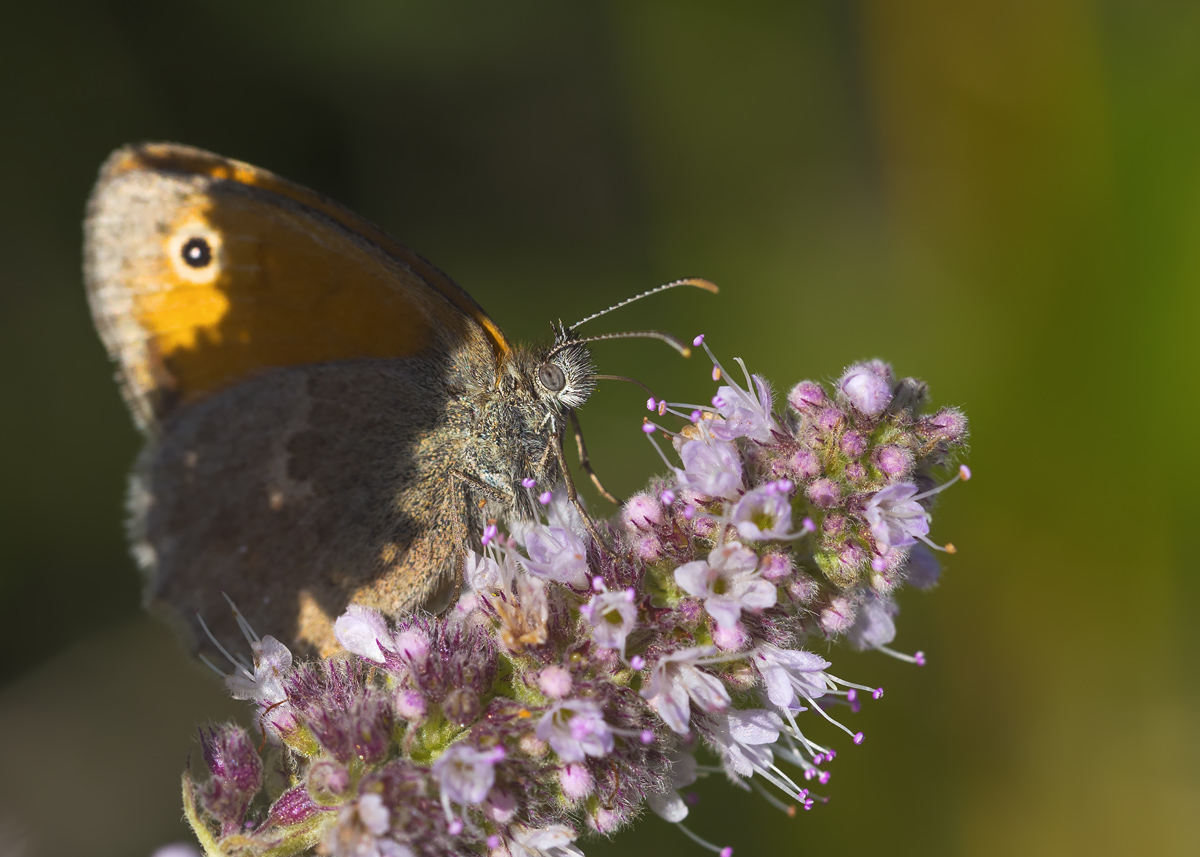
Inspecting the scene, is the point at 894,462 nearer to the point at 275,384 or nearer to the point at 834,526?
the point at 834,526

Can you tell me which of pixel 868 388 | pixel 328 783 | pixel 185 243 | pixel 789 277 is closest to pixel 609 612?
pixel 328 783

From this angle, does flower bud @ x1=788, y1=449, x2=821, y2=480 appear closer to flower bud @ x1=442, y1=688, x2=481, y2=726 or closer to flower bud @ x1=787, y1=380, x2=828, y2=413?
flower bud @ x1=787, y1=380, x2=828, y2=413

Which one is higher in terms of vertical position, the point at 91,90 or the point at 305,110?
the point at 91,90

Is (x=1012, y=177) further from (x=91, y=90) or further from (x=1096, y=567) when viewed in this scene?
(x=91, y=90)

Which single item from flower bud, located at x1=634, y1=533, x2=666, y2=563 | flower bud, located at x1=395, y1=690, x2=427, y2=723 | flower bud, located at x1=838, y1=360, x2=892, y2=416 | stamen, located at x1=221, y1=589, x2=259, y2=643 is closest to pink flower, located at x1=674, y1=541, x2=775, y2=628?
flower bud, located at x1=634, y1=533, x2=666, y2=563

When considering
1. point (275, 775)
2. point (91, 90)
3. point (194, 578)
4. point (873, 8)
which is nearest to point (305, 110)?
point (91, 90)

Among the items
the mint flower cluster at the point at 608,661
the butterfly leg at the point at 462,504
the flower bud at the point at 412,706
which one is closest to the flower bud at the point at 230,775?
the mint flower cluster at the point at 608,661
